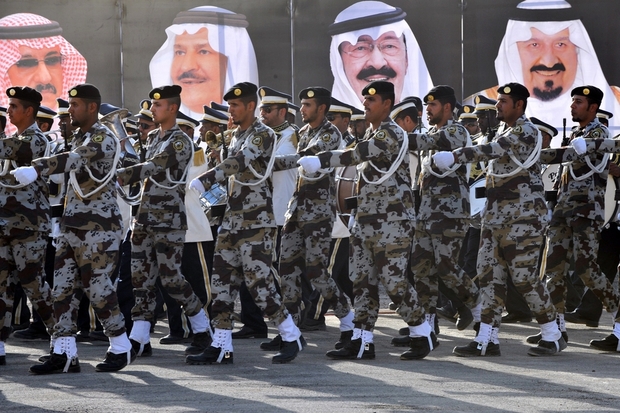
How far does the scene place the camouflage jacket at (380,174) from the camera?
8.06 m

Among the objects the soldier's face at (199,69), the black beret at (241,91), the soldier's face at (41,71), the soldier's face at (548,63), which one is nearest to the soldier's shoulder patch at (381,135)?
the black beret at (241,91)

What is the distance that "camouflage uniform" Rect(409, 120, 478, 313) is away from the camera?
9320 mm

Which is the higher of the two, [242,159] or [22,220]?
[242,159]

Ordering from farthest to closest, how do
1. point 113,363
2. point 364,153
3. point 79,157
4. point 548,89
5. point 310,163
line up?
point 548,89 < point 364,153 < point 113,363 < point 310,163 < point 79,157

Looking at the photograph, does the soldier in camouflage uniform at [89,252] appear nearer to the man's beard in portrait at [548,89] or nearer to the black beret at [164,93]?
the black beret at [164,93]

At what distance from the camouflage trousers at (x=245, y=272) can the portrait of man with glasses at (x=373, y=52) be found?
4.88m

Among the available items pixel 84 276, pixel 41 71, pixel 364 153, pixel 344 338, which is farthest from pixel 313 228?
pixel 41 71

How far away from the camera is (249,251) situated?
809cm

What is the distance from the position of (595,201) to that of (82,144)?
4645mm

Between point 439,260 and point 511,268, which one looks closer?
point 511,268

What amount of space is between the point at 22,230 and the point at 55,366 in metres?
1.21

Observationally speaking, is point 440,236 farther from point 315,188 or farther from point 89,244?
point 89,244

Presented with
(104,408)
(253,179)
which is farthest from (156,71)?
(104,408)

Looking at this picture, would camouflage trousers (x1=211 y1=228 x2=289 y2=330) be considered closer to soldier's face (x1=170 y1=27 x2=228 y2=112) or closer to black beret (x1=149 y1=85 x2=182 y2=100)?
black beret (x1=149 y1=85 x2=182 y2=100)
